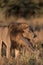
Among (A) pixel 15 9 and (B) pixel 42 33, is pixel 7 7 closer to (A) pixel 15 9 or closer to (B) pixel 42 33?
(A) pixel 15 9

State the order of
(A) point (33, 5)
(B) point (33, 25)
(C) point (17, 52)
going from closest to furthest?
(A) point (33, 5), (C) point (17, 52), (B) point (33, 25)

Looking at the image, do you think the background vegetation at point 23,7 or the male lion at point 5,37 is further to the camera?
the male lion at point 5,37

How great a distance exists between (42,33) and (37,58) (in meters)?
2.92

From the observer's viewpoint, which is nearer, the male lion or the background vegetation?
the background vegetation

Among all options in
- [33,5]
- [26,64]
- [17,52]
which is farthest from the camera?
[17,52]

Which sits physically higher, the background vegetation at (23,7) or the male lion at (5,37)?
the background vegetation at (23,7)

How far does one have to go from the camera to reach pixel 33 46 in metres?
9.34

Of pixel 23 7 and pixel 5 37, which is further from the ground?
pixel 23 7

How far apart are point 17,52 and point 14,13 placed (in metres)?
0.90

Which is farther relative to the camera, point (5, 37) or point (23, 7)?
point (5, 37)

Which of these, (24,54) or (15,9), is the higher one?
(15,9)

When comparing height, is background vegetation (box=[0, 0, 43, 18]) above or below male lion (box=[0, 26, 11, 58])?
above

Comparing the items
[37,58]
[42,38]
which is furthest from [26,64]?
[42,38]

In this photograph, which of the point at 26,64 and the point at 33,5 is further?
the point at 33,5
